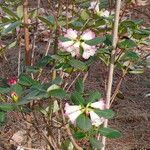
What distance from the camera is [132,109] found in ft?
10.2

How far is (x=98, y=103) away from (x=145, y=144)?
1394mm

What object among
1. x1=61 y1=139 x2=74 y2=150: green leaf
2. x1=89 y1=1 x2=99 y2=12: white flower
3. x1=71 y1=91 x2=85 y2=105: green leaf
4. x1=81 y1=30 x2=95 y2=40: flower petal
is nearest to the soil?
x1=61 y1=139 x2=74 y2=150: green leaf

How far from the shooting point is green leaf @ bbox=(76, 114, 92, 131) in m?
1.27

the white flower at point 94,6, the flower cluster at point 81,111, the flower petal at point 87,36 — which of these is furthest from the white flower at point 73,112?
the white flower at point 94,6

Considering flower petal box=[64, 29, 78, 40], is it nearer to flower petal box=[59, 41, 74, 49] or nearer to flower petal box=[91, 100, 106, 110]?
flower petal box=[59, 41, 74, 49]

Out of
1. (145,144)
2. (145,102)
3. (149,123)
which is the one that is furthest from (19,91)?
(145,102)

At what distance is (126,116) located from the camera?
9.85ft

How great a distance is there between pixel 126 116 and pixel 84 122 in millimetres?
1740

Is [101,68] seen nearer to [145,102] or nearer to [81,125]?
[145,102]

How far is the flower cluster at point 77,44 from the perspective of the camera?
1.42 meters

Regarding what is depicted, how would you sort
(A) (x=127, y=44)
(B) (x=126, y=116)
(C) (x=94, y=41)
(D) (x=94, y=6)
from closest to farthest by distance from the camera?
(C) (x=94, y=41), (A) (x=127, y=44), (D) (x=94, y=6), (B) (x=126, y=116)

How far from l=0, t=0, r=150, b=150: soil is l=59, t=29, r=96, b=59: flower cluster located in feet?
2.53

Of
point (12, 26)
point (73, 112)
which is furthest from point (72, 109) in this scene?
point (12, 26)

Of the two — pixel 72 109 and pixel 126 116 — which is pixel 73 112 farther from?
pixel 126 116
